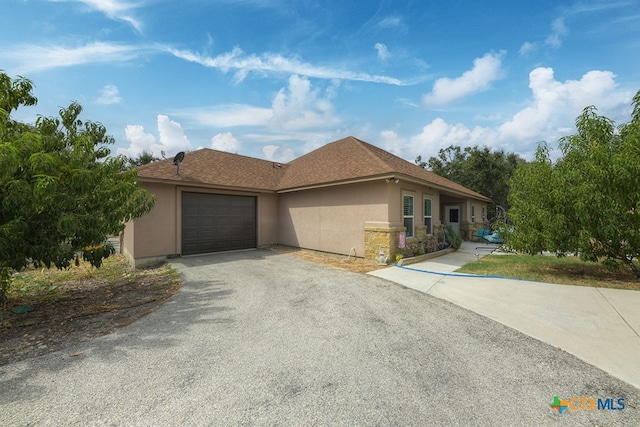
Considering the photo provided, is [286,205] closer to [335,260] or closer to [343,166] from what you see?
[343,166]

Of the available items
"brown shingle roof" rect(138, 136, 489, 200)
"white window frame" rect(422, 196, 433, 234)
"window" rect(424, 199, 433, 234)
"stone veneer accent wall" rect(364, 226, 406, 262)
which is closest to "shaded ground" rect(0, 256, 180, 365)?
"brown shingle roof" rect(138, 136, 489, 200)

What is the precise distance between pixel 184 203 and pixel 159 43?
18.3 feet

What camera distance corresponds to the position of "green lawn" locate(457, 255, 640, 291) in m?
6.88

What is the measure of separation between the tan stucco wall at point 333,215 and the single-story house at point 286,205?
0.12ft

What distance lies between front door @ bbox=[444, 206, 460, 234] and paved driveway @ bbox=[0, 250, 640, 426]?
14.6m

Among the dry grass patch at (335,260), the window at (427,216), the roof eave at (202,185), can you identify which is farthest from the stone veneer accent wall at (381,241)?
the roof eave at (202,185)

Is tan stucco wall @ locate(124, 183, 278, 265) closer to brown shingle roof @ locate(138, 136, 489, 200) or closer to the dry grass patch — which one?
brown shingle roof @ locate(138, 136, 489, 200)

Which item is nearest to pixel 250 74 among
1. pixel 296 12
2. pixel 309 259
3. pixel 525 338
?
pixel 296 12

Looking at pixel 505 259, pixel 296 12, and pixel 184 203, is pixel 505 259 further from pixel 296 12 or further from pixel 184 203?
pixel 184 203

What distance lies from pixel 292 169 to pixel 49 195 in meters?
11.8

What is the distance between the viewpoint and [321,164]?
13273 millimetres

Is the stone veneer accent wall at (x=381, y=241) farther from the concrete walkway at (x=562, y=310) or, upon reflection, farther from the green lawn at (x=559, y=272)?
the green lawn at (x=559, y=272)

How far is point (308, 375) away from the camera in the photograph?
2.92 meters

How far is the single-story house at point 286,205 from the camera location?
9.69m
